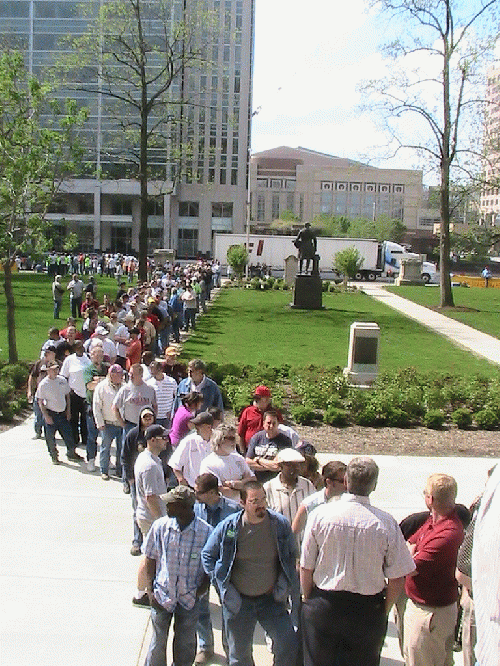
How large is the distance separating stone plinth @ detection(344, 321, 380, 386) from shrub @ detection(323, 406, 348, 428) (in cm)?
287

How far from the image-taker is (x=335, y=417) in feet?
43.0

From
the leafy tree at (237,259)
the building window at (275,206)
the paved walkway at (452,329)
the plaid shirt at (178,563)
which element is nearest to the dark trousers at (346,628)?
the plaid shirt at (178,563)

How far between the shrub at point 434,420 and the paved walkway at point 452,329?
735 centimetres

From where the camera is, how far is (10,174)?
16.0m

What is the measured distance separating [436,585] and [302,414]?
8.23 meters

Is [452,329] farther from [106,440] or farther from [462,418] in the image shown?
[106,440]

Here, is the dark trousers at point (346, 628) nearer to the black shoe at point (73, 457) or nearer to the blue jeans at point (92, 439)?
the blue jeans at point (92, 439)

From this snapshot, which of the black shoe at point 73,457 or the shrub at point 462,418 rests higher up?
the shrub at point 462,418

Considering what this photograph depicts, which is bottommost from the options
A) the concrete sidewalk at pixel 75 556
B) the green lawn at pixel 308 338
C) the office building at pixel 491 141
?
the concrete sidewalk at pixel 75 556

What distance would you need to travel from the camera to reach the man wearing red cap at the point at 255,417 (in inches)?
322

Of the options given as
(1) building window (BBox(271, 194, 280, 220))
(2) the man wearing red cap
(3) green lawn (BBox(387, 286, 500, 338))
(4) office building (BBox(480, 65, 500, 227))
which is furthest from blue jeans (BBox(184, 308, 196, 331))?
(1) building window (BBox(271, 194, 280, 220))

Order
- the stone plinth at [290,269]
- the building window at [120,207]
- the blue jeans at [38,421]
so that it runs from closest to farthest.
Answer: the blue jeans at [38,421], the stone plinth at [290,269], the building window at [120,207]

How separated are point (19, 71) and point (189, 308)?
9719 millimetres

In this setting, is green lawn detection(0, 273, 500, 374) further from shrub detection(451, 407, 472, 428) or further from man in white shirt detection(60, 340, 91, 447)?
man in white shirt detection(60, 340, 91, 447)
